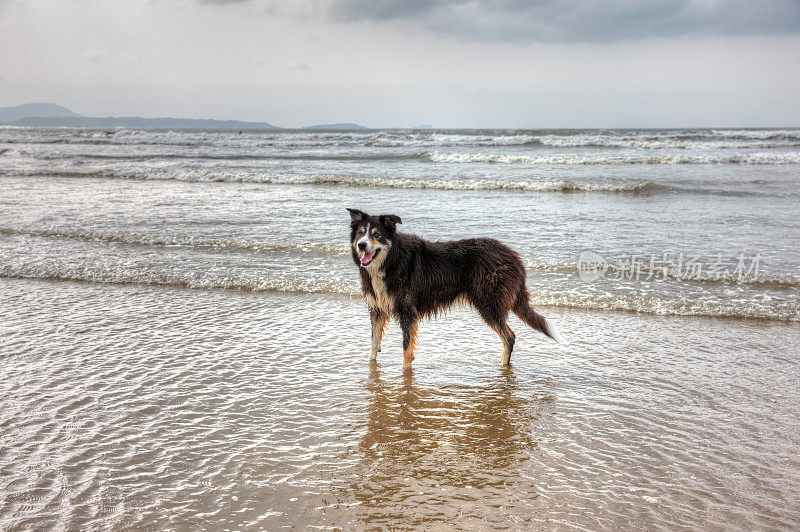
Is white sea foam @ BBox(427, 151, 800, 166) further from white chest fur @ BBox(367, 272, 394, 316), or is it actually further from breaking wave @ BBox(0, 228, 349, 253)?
white chest fur @ BBox(367, 272, 394, 316)

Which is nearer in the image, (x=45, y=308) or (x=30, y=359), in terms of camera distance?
(x=30, y=359)

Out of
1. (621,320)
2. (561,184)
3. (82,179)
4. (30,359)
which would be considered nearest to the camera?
(30,359)

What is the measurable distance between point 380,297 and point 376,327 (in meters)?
0.35

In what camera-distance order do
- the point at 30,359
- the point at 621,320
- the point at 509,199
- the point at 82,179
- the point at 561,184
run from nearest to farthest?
the point at 30,359 → the point at 621,320 → the point at 509,199 → the point at 561,184 → the point at 82,179

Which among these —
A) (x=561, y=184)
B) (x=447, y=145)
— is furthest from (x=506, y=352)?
(x=447, y=145)

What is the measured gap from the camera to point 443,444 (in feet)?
12.0

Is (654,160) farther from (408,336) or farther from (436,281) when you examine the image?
(408,336)

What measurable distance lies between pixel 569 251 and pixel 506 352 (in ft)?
14.9

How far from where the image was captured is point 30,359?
4.95 meters

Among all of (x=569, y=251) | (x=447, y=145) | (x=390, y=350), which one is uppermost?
(x=447, y=145)

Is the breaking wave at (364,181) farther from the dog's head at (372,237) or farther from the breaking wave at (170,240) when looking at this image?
the dog's head at (372,237)

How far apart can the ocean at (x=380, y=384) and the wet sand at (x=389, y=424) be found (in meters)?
0.02

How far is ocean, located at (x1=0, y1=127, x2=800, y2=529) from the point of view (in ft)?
9.85

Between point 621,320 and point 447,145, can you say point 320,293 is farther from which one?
point 447,145
